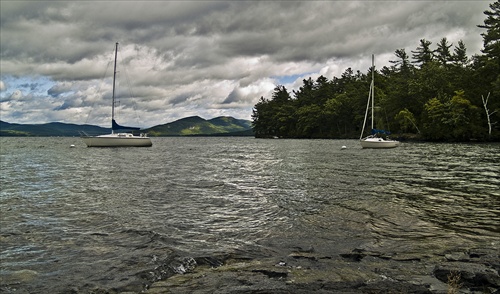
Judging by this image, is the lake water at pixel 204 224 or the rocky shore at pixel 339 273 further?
the lake water at pixel 204 224

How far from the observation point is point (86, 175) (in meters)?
26.4

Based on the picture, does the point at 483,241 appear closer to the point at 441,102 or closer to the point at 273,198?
the point at 273,198

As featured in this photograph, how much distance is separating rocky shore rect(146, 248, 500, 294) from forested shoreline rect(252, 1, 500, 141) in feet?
213

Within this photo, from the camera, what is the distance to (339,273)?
6.56m

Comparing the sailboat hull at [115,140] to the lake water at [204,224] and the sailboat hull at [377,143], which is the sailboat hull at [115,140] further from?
the lake water at [204,224]

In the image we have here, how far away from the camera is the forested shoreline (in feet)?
247

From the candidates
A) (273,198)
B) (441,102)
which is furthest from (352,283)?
(441,102)

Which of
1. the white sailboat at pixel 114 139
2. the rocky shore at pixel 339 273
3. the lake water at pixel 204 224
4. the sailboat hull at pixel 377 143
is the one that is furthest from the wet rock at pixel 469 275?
the white sailboat at pixel 114 139

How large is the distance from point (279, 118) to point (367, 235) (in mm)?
161157

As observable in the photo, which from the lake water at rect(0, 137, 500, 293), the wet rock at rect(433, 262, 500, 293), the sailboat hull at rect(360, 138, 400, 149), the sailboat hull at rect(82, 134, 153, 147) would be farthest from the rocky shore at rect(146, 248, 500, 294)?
the sailboat hull at rect(82, 134, 153, 147)

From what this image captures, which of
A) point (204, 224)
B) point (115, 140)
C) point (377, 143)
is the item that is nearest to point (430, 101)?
point (377, 143)

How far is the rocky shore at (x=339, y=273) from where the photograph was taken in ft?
19.0

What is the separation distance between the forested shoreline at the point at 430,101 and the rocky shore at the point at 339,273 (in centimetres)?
6504

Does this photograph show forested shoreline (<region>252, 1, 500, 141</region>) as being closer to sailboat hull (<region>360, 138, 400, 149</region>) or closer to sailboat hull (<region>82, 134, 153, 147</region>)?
sailboat hull (<region>360, 138, 400, 149</region>)
